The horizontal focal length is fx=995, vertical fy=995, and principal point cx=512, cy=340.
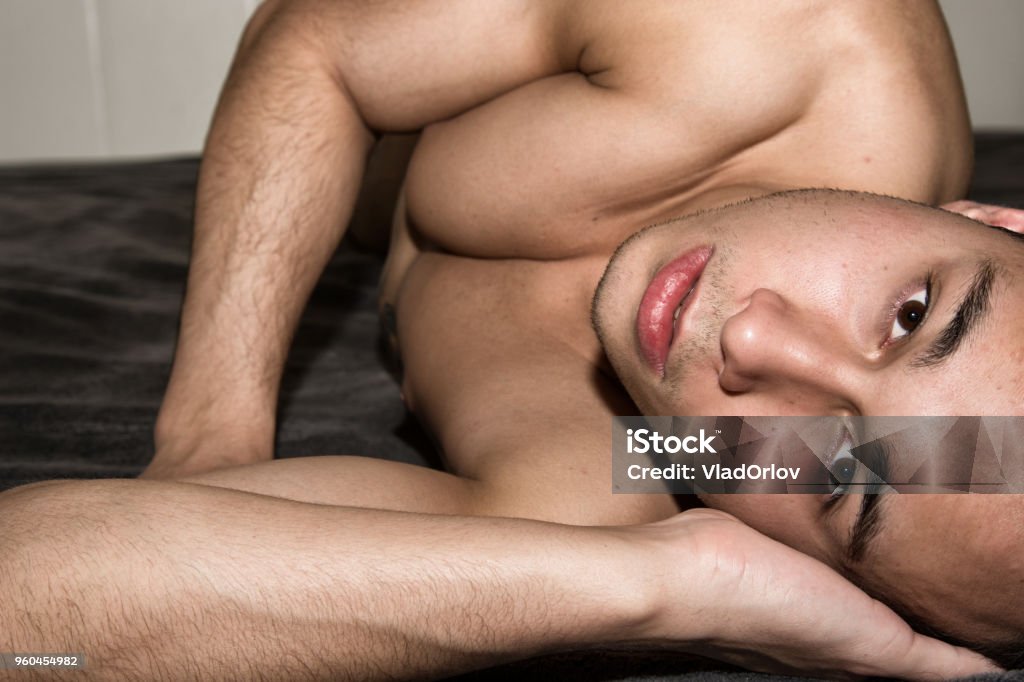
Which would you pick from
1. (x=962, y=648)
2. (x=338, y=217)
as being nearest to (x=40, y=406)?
(x=338, y=217)

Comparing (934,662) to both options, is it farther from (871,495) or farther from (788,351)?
(788,351)

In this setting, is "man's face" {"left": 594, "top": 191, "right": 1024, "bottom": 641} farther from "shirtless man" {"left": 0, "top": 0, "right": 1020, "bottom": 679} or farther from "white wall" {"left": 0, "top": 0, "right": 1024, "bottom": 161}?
"white wall" {"left": 0, "top": 0, "right": 1024, "bottom": 161}

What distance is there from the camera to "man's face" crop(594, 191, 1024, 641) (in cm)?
88

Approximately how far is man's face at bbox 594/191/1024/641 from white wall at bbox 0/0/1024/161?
274cm

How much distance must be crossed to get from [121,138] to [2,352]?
2.32 metres

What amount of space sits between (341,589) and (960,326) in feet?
1.92

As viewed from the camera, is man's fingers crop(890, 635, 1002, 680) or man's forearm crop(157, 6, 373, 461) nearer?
man's fingers crop(890, 635, 1002, 680)

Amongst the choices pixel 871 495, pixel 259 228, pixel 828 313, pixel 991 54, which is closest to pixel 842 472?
pixel 871 495

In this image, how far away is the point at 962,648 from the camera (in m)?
0.92

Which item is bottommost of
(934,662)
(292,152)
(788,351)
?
(934,662)

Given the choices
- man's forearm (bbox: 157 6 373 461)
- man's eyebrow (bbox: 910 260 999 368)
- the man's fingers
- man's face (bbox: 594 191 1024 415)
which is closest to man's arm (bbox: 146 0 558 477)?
man's forearm (bbox: 157 6 373 461)

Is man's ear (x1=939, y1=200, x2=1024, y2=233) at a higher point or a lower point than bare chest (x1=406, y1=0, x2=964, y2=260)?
lower

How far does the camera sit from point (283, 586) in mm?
750

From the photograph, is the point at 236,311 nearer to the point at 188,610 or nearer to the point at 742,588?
the point at 188,610
